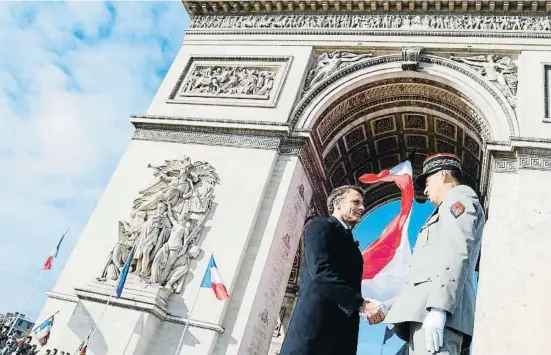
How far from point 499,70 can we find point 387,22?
3134 millimetres

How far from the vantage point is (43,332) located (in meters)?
9.14

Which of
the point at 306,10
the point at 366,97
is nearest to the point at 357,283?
the point at 366,97

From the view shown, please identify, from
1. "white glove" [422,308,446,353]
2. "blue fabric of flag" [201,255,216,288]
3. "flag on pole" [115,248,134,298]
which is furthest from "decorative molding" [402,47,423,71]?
"white glove" [422,308,446,353]

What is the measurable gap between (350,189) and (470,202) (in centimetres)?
99

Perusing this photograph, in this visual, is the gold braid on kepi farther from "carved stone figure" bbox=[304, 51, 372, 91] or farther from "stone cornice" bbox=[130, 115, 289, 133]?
"carved stone figure" bbox=[304, 51, 372, 91]

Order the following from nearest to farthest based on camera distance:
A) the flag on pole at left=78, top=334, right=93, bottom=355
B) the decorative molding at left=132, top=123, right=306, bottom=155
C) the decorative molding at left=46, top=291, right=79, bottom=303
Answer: the flag on pole at left=78, top=334, right=93, bottom=355
the decorative molding at left=46, top=291, right=79, bottom=303
the decorative molding at left=132, top=123, right=306, bottom=155

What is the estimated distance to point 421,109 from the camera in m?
12.7

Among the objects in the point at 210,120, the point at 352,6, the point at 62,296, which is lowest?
the point at 62,296

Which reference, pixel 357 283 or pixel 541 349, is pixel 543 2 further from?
pixel 357 283

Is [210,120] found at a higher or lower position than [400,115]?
lower

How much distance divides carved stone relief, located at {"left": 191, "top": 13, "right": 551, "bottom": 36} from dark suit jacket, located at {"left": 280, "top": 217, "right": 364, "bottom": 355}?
34.0 ft

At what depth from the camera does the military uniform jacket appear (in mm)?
2510

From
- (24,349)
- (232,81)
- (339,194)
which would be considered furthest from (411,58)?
(24,349)

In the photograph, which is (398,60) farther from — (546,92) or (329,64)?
(546,92)
